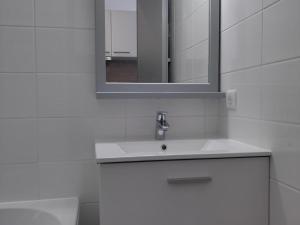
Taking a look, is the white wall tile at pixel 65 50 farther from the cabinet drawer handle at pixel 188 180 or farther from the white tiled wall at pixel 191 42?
the cabinet drawer handle at pixel 188 180

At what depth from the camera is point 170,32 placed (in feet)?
4.26

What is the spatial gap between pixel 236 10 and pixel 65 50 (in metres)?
0.74

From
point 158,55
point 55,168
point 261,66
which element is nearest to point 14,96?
point 55,168

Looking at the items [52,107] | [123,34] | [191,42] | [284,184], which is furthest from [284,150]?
[52,107]

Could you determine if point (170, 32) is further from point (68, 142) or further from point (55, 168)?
point (55, 168)

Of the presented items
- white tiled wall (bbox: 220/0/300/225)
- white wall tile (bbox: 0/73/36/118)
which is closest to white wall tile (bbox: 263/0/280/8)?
white tiled wall (bbox: 220/0/300/225)

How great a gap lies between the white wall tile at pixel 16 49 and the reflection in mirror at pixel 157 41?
32 cm

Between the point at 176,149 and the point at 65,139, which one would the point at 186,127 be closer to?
the point at 176,149

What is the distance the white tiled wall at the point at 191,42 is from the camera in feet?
4.31

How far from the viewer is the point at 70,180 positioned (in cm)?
126

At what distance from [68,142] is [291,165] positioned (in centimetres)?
88

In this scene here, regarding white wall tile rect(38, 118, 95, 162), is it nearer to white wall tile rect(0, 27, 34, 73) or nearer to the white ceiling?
white wall tile rect(0, 27, 34, 73)

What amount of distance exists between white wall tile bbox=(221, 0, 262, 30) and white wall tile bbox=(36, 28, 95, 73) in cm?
60

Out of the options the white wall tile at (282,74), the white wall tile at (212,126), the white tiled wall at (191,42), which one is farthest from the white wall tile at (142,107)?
the white wall tile at (282,74)
